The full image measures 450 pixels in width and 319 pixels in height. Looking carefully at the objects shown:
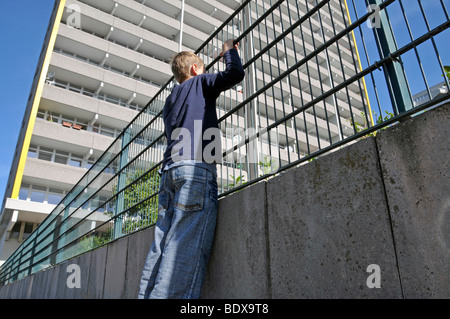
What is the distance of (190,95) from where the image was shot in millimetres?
2684

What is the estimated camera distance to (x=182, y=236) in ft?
7.64

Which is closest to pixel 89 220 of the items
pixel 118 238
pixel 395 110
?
pixel 118 238

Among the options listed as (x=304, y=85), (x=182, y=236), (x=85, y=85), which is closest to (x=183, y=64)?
(x=304, y=85)

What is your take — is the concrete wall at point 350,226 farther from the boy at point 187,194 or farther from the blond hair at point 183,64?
the blond hair at point 183,64

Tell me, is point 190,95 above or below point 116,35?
below

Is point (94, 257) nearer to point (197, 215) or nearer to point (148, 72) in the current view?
point (197, 215)

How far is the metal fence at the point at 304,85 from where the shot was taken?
184cm

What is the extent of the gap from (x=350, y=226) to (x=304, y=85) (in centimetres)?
134

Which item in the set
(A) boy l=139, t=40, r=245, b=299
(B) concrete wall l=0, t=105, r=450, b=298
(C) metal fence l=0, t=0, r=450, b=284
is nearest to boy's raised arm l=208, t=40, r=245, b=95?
(A) boy l=139, t=40, r=245, b=299

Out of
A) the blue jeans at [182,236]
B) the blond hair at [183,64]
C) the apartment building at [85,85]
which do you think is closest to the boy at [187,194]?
the blue jeans at [182,236]

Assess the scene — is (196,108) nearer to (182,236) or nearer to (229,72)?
(229,72)

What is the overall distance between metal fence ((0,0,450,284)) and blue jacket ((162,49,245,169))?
1.10ft

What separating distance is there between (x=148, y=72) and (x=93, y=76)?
19.1 feet

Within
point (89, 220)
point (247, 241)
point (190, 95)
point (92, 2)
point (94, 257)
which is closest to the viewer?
point (247, 241)
